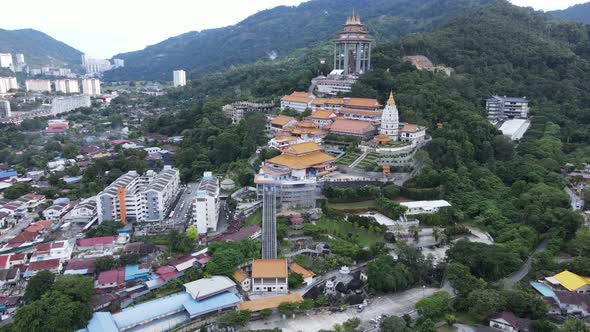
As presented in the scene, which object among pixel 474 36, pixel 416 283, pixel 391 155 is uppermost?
pixel 474 36

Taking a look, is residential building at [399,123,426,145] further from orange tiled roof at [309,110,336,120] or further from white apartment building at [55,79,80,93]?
white apartment building at [55,79,80,93]

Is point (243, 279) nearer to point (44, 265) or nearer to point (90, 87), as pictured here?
point (44, 265)

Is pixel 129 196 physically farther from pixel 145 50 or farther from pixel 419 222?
pixel 145 50

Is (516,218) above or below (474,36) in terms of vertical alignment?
below

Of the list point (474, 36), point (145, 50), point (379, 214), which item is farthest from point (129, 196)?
point (145, 50)

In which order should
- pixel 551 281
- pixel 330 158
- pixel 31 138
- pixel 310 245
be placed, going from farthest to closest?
1. pixel 31 138
2. pixel 330 158
3. pixel 310 245
4. pixel 551 281

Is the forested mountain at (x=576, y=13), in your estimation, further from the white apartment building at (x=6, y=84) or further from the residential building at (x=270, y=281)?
the white apartment building at (x=6, y=84)

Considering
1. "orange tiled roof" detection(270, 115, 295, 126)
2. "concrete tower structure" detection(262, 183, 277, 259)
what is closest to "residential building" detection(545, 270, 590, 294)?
"concrete tower structure" detection(262, 183, 277, 259)
